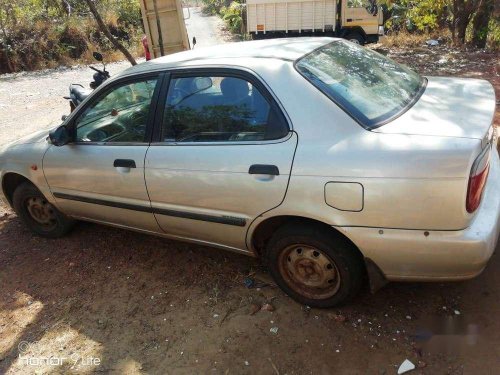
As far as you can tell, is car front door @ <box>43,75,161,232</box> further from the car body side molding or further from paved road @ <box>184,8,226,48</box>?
paved road @ <box>184,8,226,48</box>

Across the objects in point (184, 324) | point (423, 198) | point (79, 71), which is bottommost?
point (79, 71)

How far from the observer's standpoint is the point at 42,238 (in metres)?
4.13

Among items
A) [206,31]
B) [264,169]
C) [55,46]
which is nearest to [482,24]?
[264,169]

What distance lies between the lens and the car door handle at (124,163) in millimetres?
3021

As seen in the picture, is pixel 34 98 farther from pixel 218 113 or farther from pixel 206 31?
pixel 206 31

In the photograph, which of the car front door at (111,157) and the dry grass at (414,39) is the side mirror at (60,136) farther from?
the dry grass at (414,39)

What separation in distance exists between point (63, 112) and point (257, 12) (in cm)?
736

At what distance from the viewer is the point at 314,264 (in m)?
2.64

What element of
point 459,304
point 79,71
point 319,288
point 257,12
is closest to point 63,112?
point 79,71

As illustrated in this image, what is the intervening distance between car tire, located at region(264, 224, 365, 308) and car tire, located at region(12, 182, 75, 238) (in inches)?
86.6

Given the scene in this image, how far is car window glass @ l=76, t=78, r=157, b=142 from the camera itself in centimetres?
307

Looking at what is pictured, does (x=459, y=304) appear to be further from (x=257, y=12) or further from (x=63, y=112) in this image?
(x=257, y=12)

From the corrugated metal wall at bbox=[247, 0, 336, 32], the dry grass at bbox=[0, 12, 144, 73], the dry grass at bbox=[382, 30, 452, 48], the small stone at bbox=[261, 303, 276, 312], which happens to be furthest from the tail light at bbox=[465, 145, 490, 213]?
the dry grass at bbox=[0, 12, 144, 73]

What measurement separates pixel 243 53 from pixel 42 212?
2508 millimetres
